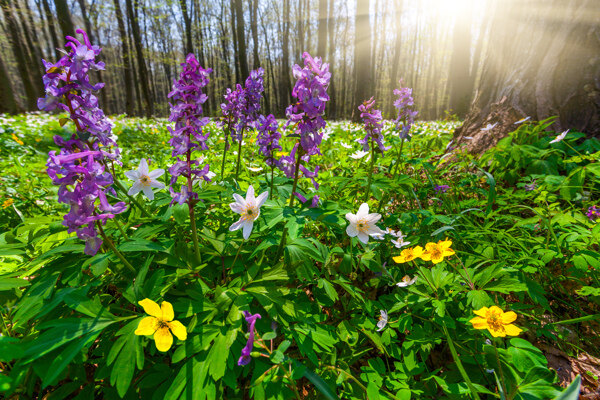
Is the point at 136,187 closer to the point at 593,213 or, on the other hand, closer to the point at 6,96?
the point at 593,213

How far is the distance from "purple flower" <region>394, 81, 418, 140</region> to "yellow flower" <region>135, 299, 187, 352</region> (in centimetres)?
263

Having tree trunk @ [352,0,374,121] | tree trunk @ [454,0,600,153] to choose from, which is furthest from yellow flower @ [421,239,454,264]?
tree trunk @ [352,0,374,121]

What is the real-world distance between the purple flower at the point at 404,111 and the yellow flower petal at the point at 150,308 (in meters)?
2.66

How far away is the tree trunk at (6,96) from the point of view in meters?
9.45

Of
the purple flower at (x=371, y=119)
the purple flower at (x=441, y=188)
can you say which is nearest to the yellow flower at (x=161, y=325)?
the purple flower at (x=371, y=119)

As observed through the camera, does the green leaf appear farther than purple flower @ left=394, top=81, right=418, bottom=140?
No

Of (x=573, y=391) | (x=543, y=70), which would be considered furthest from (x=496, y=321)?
(x=543, y=70)

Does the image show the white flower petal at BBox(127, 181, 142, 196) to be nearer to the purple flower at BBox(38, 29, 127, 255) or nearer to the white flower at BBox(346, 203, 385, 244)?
the purple flower at BBox(38, 29, 127, 255)

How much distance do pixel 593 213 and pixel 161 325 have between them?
3.30 m

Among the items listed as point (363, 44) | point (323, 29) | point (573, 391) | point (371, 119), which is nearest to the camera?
point (573, 391)

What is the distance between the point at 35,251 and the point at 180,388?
1575mm

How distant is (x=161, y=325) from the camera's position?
3.73 ft

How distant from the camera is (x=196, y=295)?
1.27m

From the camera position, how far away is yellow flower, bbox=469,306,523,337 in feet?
3.99
